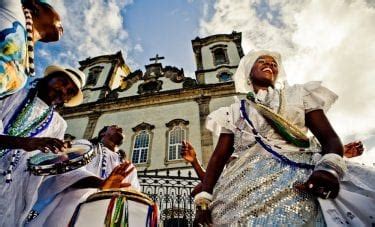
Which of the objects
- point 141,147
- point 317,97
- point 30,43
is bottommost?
point 317,97

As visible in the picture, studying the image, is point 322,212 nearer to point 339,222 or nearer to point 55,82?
point 339,222

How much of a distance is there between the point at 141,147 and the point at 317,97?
1337cm

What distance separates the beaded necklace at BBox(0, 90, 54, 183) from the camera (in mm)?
2525

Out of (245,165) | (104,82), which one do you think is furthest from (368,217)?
(104,82)

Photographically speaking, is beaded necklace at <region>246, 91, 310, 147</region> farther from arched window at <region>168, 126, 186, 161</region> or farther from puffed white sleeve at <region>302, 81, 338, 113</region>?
arched window at <region>168, 126, 186, 161</region>

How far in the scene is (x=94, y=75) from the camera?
21.8m

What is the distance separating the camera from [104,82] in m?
20.5

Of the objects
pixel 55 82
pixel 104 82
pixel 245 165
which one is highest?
pixel 104 82

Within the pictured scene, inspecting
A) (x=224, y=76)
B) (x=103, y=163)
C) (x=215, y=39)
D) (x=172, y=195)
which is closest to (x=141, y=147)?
(x=172, y=195)

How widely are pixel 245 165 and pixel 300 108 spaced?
654 millimetres

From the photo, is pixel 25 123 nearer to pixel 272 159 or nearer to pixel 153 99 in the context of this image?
pixel 272 159

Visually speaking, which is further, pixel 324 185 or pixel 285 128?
pixel 285 128

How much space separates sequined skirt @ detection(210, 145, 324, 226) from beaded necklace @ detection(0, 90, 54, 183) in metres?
1.99

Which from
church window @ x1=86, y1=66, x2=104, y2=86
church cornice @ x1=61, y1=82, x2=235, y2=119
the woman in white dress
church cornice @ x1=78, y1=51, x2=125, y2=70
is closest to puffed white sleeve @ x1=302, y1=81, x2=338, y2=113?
the woman in white dress
